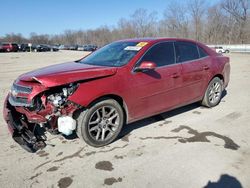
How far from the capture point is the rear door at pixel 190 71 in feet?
15.0

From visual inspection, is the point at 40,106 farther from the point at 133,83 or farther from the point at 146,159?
the point at 146,159

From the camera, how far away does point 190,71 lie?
4648 millimetres

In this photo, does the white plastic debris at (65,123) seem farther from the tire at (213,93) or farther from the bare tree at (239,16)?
the bare tree at (239,16)

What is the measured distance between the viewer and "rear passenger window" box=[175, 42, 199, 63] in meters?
4.56

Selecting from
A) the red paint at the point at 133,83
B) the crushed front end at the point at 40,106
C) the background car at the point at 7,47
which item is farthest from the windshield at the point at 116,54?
the background car at the point at 7,47

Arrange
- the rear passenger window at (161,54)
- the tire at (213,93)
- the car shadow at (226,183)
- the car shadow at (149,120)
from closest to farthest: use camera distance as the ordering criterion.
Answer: the car shadow at (226,183), the rear passenger window at (161,54), the car shadow at (149,120), the tire at (213,93)

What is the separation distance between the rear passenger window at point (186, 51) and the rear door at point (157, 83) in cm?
Answer: 15

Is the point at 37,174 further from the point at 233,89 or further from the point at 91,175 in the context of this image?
the point at 233,89

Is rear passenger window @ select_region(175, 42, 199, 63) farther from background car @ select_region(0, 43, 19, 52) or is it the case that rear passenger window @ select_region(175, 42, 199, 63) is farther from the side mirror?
background car @ select_region(0, 43, 19, 52)

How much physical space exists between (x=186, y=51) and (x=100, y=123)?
244cm

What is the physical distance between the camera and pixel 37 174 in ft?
9.71

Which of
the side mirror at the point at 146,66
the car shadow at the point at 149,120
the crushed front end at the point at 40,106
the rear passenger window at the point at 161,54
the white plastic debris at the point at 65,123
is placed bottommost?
the car shadow at the point at 149,120

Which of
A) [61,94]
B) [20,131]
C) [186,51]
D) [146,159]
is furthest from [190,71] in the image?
[20,131]

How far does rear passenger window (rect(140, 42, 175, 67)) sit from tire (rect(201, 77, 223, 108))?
58.6 inches
